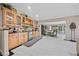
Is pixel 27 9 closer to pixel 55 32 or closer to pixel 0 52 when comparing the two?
pixel 55 32

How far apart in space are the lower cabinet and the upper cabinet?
48 cm

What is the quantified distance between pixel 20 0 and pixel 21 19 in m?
1.07

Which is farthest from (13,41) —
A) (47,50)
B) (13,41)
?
(47,50)

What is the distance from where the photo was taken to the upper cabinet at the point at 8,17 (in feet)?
13.3

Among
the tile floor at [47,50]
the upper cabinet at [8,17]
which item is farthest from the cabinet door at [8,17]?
the tile floor at [47,50]

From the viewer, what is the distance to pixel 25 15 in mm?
5000

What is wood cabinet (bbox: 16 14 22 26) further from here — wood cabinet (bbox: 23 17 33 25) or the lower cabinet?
the lower cabinet

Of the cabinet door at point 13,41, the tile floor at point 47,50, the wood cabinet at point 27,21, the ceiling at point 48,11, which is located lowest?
the tile floor at point 47,50

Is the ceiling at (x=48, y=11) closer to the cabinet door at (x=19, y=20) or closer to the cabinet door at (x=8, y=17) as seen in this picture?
the cabinet door at (x=19, y=20)

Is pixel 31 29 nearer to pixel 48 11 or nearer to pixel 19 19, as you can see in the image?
pixel 19 19

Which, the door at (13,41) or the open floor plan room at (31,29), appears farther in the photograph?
the door at (13,41)

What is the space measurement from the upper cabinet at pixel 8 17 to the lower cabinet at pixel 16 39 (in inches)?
19.1

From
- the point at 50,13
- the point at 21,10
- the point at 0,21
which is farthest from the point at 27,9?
the point at 0,21

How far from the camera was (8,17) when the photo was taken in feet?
13.7
